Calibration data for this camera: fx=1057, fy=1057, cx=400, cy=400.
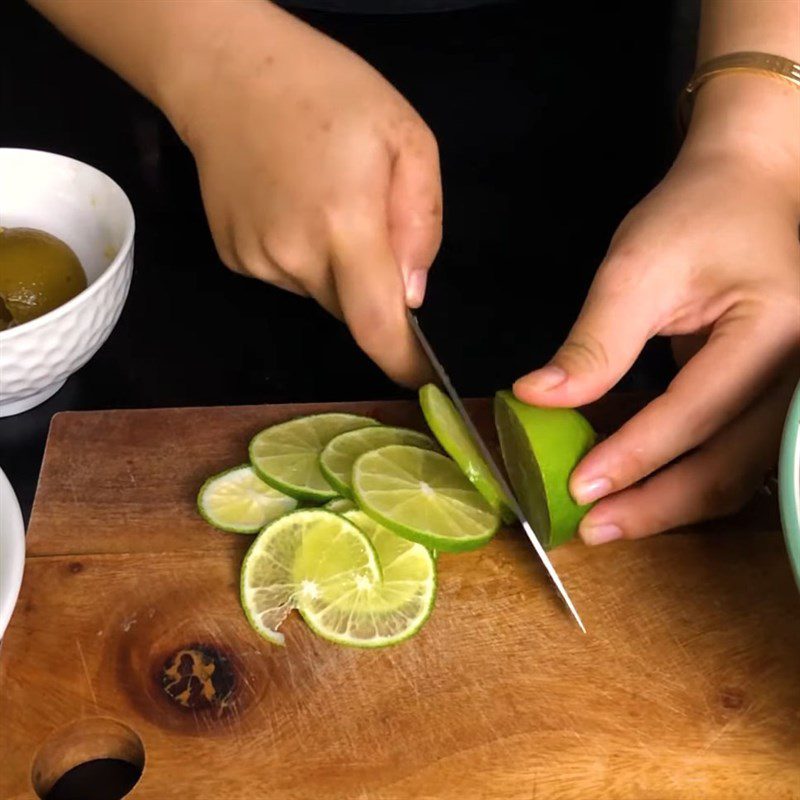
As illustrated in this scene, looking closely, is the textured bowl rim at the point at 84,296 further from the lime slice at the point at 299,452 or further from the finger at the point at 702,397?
the finger at the point at 702,397

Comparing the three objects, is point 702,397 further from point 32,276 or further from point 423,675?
point 32,276

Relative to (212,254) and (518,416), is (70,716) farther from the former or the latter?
(212,254)

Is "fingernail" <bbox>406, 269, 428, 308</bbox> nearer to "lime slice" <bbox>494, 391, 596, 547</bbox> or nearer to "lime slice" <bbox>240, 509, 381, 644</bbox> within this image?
"lime slice" <bbox>494, 391, 596, 547</bbox>

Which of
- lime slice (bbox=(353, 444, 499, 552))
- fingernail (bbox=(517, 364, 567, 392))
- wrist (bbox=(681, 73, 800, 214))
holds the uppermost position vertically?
wrist (bbox=(681, 73, 800, 214))

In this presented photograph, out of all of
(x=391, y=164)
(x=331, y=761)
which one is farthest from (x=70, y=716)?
(x=391, y=164)

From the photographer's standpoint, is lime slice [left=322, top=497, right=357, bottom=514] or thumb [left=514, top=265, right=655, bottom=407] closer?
thumb [left=514, top=265, right=655, bottom=407]

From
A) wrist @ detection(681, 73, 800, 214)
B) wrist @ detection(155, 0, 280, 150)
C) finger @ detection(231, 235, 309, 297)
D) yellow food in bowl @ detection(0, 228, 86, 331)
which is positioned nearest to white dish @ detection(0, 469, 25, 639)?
yellow food in bowl @ detection(0, 228, 86, 331)
